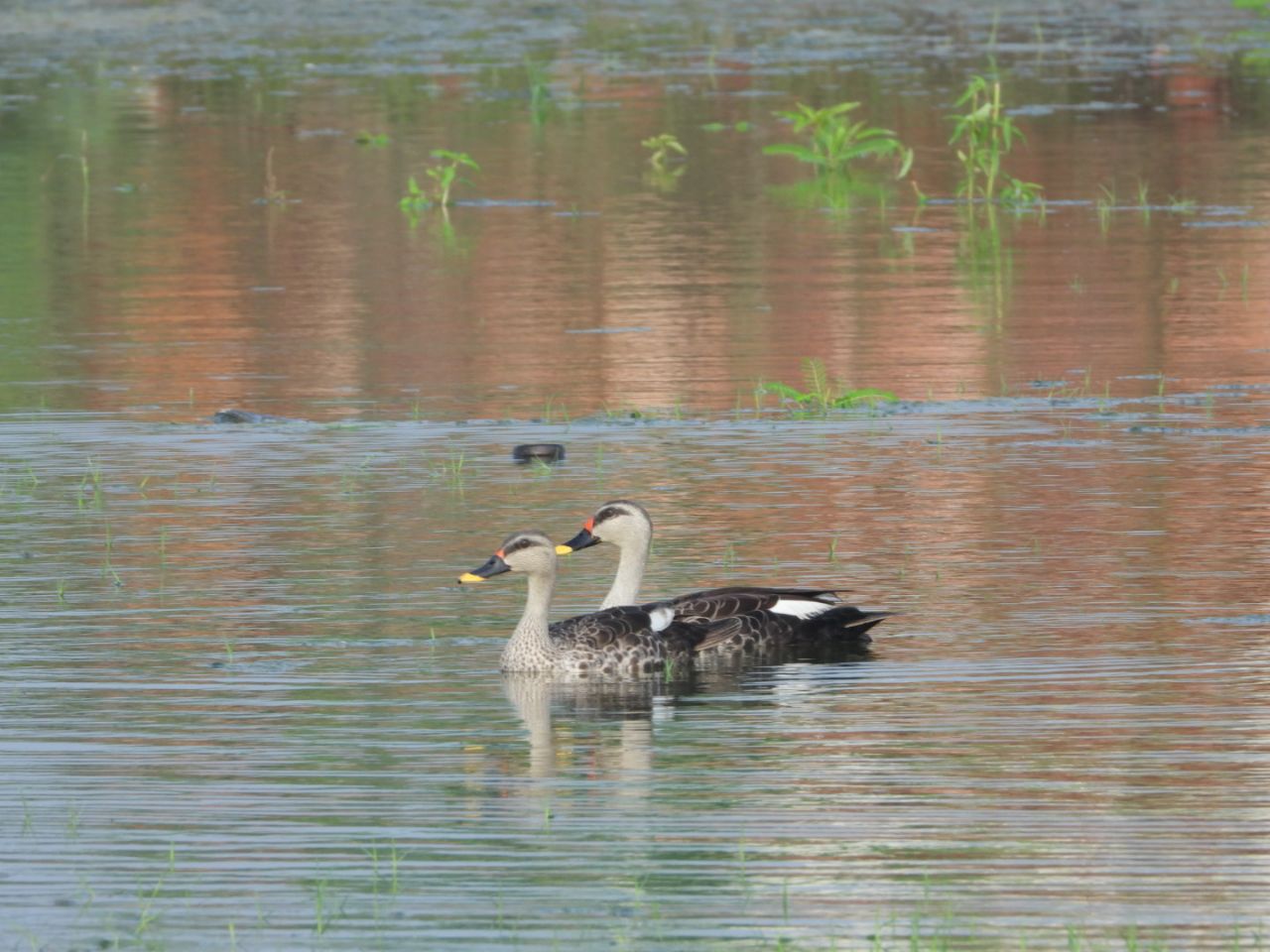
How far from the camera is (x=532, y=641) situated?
11.9 m

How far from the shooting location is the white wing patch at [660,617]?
12086mm

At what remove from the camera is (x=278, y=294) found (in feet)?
78.4

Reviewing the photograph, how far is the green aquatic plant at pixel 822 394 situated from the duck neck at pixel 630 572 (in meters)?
5.22

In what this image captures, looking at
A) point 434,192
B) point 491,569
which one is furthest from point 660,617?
point 434,192

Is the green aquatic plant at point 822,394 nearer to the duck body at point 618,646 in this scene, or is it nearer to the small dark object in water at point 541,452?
the small dark object in water at point 541,452

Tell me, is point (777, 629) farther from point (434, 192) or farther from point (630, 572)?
point (434, 192)

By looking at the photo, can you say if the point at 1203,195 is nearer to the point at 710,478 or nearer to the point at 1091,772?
the point at 710,478

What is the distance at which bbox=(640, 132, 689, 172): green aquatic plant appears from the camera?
31781mm

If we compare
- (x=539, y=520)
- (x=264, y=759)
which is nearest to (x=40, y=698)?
(x=264, y=759)

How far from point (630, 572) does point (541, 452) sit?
3.98 m

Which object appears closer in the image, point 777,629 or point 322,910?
point 322,910

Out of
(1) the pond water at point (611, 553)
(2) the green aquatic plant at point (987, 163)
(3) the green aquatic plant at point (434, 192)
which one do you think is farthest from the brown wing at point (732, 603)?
(3) the green aquatic plant at point (434, 192)

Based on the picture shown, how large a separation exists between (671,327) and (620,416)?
378cm

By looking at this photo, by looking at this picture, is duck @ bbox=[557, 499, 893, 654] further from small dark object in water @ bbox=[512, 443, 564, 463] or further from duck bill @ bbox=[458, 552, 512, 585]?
small dark object in water @ bbox=[512, 443, 564, 463]
